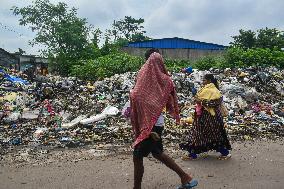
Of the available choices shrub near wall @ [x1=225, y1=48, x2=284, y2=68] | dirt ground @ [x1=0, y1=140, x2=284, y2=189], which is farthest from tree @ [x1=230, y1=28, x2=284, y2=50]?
dirt ground @ [x1=0, y1=140, x2=284, y2=189]

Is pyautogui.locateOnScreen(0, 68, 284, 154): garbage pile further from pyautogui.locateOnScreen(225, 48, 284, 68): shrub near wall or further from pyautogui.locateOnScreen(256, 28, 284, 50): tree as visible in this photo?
pyautogui.locateOnScreen(256, 28, 284, 50): tree

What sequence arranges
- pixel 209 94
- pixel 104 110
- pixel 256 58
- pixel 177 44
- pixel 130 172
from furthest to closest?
pixel 177 44
pixel 256 58
pixel 104 110
pixel 209 94
pixel 130 172

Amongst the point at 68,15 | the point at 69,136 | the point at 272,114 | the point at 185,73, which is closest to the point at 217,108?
the point at 69,136

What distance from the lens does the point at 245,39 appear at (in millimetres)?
25844

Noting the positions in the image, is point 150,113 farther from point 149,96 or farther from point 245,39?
point 245,39

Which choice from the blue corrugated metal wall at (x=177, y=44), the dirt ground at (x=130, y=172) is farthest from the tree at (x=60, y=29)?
the dirt ground at (x=130, y=172)

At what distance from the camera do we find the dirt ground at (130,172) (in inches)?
182

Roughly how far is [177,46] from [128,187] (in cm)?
2426

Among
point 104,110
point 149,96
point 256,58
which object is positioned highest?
point 256,58

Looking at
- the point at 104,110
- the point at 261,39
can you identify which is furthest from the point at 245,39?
the point at 104,110

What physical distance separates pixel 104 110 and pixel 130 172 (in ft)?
14.7

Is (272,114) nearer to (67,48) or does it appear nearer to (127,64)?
(127,64)

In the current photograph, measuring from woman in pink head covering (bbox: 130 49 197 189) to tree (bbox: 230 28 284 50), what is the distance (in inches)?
847

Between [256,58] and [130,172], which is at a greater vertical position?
[256,58]
